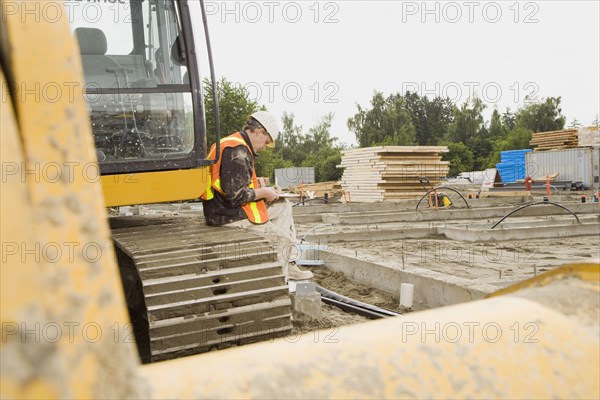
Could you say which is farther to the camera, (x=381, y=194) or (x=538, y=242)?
(x=381, y=194)

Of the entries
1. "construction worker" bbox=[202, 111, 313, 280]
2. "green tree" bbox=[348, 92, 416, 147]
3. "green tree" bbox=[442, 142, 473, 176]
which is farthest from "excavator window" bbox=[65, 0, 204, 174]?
"green tree" bbox=[348, 92, 416, 147]

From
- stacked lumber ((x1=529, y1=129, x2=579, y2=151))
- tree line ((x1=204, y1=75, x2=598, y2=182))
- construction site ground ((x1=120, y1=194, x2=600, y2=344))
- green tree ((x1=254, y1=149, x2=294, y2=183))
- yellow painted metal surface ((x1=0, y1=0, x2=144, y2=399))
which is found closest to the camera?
yellow painted metal surface ((x1=0, y1=0, x2=144, y2=399))

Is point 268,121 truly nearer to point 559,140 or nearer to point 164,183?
point 164,183

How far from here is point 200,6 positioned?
13.2ft

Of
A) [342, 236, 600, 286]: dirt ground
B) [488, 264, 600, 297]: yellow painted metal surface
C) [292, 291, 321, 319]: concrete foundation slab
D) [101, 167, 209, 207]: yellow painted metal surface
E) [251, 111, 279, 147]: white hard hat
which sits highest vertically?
[251, 111, 279, 147]: white hard hat

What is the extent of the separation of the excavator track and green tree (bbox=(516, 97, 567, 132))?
179 feet

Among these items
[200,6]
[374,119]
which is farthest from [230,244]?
[374,119]

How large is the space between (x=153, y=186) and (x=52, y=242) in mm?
3250

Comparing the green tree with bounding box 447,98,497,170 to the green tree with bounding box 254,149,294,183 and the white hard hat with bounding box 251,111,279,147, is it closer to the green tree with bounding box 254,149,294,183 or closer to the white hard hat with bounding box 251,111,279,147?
the green tree with bounding box 254,149,294,183

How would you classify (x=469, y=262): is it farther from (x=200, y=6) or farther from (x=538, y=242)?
(x=200, y=6)

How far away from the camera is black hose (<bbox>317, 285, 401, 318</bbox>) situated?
559 cm

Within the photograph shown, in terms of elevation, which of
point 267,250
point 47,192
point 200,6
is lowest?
point 267,250

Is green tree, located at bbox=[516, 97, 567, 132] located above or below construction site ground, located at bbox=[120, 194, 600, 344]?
above

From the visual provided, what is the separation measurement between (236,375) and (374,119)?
60.8 metres
